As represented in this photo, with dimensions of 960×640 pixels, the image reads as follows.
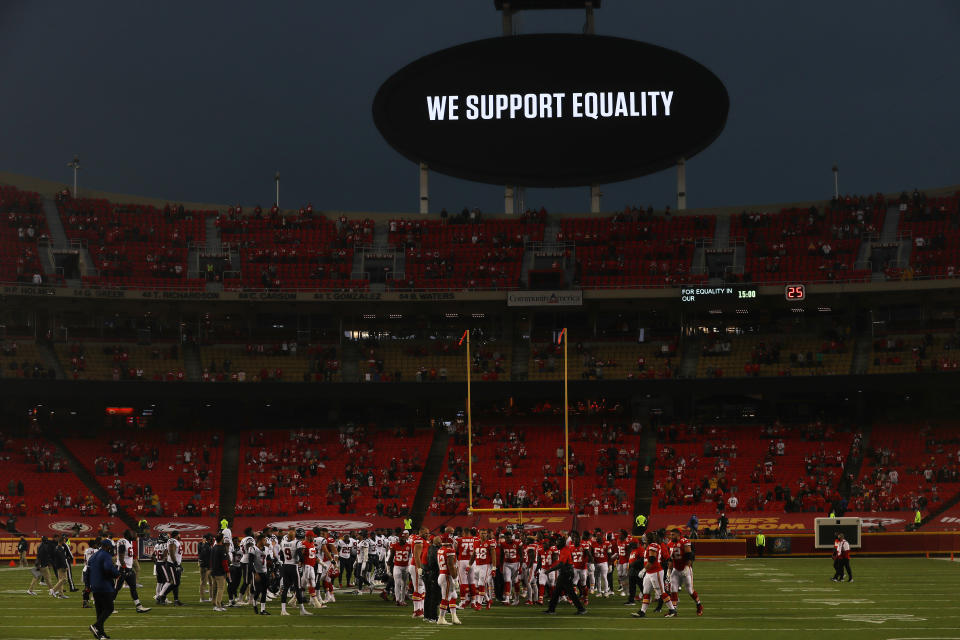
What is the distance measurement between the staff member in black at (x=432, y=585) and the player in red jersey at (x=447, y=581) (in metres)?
0.07

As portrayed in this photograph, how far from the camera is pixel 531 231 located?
49781mm

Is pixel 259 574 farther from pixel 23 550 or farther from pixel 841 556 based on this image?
pixel 23 550

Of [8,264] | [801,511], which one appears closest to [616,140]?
[801,511]

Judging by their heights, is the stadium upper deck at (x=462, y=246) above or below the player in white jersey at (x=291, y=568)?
above

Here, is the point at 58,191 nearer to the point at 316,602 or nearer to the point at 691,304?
the point at 691,304

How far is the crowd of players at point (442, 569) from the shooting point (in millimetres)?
18656

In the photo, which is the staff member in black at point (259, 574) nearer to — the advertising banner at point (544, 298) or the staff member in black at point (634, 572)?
the staff member in black at point (634, 572)

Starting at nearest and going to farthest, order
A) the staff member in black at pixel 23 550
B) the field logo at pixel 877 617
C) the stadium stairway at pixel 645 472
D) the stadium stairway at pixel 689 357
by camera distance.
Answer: the field logo at pixel 877 617
the staff member in black at pixel 23 550
the stadium stairway at pixel 645 472
the stadium stairway at pixel 689 357

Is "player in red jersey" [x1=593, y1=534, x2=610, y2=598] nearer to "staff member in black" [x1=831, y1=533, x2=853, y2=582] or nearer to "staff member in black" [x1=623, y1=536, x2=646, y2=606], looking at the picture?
"staff member in black" [x1=623, y1=536, x2=646, y2=606]

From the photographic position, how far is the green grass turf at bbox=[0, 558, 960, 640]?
52.5 ft

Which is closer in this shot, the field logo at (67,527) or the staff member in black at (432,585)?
the staff member in black at (432,585)

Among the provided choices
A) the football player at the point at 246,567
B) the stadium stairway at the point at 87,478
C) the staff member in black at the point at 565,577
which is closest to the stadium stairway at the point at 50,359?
the stadium stairway at the point at 87,478

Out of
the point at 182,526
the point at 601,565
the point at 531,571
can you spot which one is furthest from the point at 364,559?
the point at 182,526

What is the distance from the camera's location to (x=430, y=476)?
138 ft
